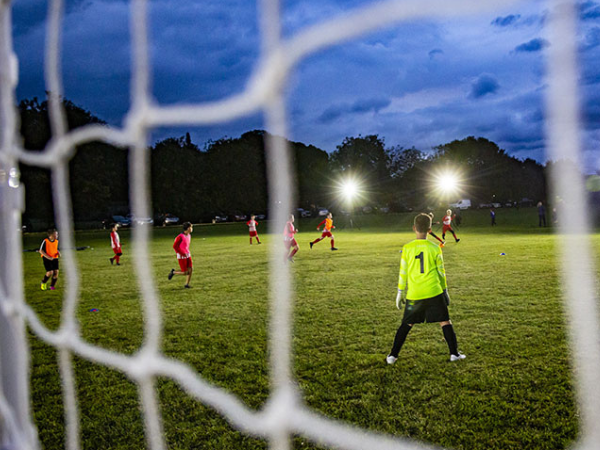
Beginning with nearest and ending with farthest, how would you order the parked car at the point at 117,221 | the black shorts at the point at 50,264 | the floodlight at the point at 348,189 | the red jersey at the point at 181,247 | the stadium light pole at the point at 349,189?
the red jersey at the point at 181,247, the black shorts at the point at 50,264, the parked car at the point at 117,221, the stadium light pole at the point at 349,189, the floodlight at the point at 348,189

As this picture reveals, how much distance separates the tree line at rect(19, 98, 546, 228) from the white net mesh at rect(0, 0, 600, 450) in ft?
18.2

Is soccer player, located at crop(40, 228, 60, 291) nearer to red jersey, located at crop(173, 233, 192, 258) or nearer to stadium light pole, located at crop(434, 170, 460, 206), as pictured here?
red jersey, located at crop(173, 233, 192, 258)

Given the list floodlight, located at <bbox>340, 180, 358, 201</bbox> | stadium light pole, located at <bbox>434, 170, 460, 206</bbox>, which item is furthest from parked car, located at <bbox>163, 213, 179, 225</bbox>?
stadium light pole, located at <bbox>434, 170, 460, 206</bbox>

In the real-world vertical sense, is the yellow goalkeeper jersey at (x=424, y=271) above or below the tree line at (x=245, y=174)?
below

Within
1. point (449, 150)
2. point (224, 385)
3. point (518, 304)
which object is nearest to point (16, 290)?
point (224, 385)

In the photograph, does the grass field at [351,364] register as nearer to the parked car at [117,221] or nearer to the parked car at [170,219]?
the parked car at [117,221]

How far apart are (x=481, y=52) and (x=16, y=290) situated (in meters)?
2.19

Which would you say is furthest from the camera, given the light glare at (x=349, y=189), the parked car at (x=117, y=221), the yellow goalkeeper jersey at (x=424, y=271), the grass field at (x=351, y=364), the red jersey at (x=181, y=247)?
the light glare at (x=349, y=189)

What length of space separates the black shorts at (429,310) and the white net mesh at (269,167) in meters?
1.20

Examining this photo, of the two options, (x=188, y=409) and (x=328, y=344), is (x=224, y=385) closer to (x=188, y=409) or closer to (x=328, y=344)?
(x=188, y=409)

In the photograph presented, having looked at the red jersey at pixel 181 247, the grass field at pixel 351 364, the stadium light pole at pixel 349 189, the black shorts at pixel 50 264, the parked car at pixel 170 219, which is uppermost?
the stadium light pole at pixel 349 189

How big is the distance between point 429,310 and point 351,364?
2.70ft

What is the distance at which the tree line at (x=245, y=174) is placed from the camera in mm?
28031

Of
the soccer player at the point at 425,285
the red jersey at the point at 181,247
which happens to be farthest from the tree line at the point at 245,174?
the soccer player at the point at 425,285
